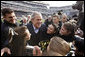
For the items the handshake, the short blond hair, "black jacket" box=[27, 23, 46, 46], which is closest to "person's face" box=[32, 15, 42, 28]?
"black jacket" box=[27, 23, 46, 46]

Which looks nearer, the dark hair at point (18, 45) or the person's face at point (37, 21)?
the dark hair at point (18, 45)

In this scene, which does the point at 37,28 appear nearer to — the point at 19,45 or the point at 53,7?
the point at 19,45

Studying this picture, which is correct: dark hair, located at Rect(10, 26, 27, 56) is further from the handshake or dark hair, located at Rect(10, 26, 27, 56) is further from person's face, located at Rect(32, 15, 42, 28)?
person's face, located at Rect(32, 15, 42, 28)

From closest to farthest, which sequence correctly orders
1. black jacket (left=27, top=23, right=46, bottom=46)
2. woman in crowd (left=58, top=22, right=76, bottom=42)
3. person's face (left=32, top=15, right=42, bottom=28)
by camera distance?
woman in crowd (left=58, top=22, right=76, bottom=42)
black jacket (left=27, top=23, right=46, bottom=46)
person's face (left=32, top=15, right=42, bottom=28)

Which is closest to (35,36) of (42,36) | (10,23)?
(42,36)

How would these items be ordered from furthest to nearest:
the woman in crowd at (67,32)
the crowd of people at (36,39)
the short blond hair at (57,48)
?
the woman in crowd at (67,32) → the crowd of people at (36,39) → the short blond hair at (57,48)

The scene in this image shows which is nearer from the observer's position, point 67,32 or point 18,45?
point 18,45

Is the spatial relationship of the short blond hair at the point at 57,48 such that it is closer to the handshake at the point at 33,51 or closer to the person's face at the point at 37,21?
the handshake at the point at 33,51

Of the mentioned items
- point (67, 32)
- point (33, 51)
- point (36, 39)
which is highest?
point (33, 51)

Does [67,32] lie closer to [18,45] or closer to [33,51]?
[18,45]

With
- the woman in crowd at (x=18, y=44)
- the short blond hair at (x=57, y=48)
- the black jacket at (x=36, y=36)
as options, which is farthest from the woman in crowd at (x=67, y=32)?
the short blond hair at (x=57, y=48)

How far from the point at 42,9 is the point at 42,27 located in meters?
60.2

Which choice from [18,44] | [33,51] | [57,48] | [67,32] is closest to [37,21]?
[67,32]

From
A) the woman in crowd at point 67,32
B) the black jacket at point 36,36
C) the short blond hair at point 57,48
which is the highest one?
the short blond hair at point 57,48
